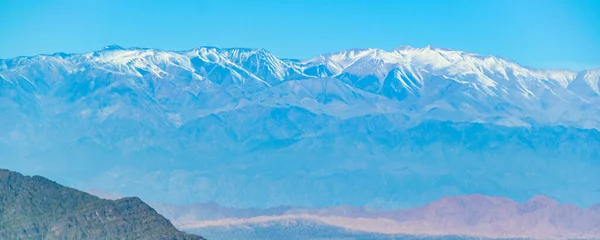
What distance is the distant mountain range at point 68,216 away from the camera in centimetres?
14150

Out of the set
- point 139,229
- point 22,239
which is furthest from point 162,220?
point 22,239

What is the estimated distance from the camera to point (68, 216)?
479 feet

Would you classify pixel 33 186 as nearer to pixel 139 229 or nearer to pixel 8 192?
pixel 8 192

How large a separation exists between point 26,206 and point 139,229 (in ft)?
41.6

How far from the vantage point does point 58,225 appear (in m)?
145

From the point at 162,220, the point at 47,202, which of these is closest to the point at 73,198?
the point at 47,202

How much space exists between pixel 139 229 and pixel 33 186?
15646 millimetres

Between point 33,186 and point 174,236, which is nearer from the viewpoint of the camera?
point 174,236

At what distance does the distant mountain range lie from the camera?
14150 cm

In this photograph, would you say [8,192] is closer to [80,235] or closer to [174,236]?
[80,235]

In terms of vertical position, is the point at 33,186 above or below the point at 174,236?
above

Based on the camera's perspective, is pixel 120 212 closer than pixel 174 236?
No

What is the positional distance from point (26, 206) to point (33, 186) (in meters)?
4.41

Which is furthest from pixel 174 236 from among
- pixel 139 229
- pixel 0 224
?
pixel 0 224
